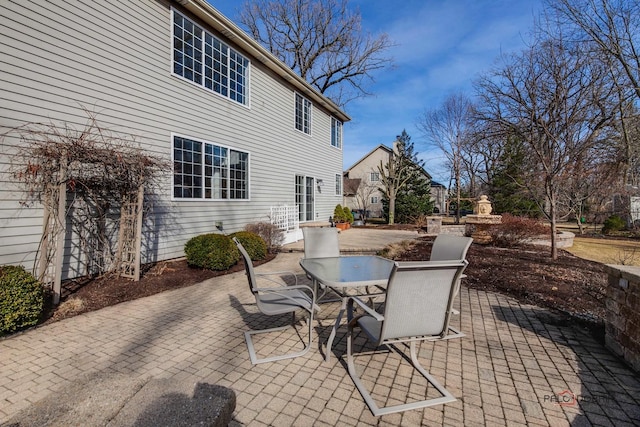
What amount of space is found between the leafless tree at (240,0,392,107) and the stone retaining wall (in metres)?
18.5

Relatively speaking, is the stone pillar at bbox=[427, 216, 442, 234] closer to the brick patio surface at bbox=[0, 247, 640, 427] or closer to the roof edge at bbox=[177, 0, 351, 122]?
the roof edge at bbox=[177, 0, 351, 122]

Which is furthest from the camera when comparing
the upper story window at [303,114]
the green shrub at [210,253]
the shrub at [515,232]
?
the upper story window at [303,114]

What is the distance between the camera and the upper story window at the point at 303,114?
1266 cm

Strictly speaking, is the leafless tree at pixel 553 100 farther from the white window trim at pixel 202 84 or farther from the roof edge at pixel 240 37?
the white window trim at pixel 202 84

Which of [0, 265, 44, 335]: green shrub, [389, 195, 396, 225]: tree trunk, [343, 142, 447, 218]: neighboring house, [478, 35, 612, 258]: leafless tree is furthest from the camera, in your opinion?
[343, 142, 447, 218]: neighboring house

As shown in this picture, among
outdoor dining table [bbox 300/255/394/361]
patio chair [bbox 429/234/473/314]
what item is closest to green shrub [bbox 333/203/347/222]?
outdoor dining table [bbox 300/255/394/361]

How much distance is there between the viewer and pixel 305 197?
43.4 ft

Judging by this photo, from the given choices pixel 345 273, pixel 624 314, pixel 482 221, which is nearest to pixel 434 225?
pixel 482 221

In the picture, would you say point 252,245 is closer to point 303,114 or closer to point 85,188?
point 85,188

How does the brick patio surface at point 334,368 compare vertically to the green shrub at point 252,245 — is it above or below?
below

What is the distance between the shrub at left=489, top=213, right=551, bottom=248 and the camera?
9.36 meters

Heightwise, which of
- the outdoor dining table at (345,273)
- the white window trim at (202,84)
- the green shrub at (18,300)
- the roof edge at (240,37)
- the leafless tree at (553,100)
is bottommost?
the green shrub at (18,300)

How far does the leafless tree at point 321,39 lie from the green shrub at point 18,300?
19171 mm

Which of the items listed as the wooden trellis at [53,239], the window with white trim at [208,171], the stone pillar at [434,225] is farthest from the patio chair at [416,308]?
the stone pillar at [434,225]
